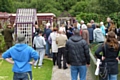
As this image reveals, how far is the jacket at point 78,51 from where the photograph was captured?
7.07 meters

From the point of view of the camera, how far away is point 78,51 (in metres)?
7.08

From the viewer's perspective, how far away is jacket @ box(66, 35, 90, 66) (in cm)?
707

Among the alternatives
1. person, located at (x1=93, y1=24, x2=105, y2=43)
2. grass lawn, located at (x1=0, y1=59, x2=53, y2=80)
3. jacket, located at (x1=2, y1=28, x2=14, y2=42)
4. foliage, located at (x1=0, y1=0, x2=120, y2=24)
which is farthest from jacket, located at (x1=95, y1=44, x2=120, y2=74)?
foliage, located at (x1=0, y1=0, x2=120, y2=24)

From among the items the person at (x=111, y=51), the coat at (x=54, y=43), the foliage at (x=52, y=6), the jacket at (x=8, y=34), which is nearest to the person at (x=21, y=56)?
the person at (x=111, y=51)

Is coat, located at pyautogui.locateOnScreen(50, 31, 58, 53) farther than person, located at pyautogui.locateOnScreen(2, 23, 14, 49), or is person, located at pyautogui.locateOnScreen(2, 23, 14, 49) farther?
person, located at pyautogui.locateOnScreen(2, 23, 14, 49)


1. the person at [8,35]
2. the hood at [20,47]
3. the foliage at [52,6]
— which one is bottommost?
the foliage at [52,6]

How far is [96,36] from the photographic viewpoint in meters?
13.8

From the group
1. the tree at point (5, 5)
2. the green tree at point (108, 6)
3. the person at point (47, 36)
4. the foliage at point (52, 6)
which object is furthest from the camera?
the foliage at point (52, 6)

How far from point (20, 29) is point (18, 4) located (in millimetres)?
54523

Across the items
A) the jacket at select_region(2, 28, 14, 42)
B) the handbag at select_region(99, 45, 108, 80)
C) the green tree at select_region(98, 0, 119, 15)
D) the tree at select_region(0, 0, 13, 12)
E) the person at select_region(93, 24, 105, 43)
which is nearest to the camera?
the handbag at select_region(99, 45, 108, 80)

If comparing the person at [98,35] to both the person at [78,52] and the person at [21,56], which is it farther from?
the person at [21,56]

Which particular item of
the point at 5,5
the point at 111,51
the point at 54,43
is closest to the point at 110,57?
the point at 111,51

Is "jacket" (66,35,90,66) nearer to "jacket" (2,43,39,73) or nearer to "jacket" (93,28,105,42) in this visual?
"jacket" (2,43,39,73)

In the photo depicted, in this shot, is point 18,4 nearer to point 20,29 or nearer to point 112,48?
point 20,29
